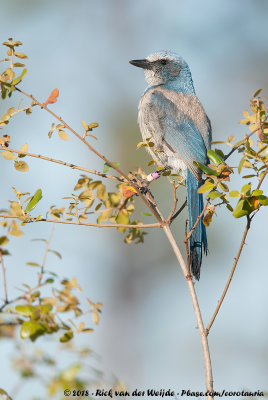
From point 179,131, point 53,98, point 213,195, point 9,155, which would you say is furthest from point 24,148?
point 179,131

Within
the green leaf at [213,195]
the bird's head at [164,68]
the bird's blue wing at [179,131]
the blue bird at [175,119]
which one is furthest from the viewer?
the bird's head at [164,68]

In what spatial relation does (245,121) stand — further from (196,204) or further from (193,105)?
(193,105)

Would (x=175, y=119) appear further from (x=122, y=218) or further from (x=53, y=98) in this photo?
(x=122, y=218)

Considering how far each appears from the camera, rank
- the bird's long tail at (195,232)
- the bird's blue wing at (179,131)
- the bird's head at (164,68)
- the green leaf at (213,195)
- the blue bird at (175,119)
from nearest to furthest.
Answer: the green leaf at (213,195), the bird's long tail at (195,232), the blue bird at (175,119), the bird's blue wing at (179,131), the bird's head at (164,68)

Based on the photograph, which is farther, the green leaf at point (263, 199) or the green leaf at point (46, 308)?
the green leaf at point (263, 199)

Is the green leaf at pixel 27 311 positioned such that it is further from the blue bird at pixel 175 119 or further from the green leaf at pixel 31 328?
the blue bird at pixel 175 119

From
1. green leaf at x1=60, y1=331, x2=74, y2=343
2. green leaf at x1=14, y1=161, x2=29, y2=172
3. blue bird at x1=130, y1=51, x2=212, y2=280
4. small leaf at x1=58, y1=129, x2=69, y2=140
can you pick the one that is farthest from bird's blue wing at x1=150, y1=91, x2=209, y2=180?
green leaf at x1=60, y1=331, x2=74, y2=343

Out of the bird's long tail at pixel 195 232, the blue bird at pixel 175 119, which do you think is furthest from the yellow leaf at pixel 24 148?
the blue bird at pixel 175 119

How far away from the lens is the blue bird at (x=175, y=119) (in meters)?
3.98

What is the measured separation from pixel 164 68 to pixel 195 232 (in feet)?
7.78

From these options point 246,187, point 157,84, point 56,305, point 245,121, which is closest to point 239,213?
point 246,187

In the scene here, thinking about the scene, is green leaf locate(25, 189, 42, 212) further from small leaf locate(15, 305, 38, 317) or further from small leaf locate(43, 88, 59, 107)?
small leaf locate(15, 305, 38, 317)

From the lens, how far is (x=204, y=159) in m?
4.12

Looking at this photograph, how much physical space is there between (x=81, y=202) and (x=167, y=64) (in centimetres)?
352
